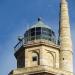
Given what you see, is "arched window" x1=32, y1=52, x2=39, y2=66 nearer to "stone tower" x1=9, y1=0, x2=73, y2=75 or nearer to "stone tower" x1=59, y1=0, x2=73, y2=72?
"stone tower" x1=9, y1=0, x2=73, y2=75

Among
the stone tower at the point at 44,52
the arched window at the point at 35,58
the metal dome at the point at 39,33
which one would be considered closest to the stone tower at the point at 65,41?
the stone tower at the point at 44,52

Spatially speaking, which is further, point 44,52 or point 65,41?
point 65,41

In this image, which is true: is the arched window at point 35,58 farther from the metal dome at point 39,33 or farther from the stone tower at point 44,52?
the metal dome at point 39,33

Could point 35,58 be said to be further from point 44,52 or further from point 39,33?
point 39,33

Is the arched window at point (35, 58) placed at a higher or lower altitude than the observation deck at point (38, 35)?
lower

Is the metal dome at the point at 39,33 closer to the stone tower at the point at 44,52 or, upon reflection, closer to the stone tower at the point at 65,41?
the stone tower at the point at 44,52

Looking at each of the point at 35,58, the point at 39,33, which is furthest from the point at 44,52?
the point at 39,33

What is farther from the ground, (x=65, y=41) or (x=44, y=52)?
(x=65, y=41)

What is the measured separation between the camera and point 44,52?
1921 inches

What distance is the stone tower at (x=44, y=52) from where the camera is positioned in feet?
158

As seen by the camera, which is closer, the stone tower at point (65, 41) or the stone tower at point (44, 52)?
the stone tower at point (44, 52)

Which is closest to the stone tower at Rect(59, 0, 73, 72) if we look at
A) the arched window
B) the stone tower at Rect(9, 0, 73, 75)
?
the stone tower at Rect(9, 0, 73, 75)

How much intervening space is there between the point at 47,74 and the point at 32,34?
504cm

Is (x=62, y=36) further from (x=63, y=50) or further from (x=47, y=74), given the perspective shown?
(x=47, y=74)
